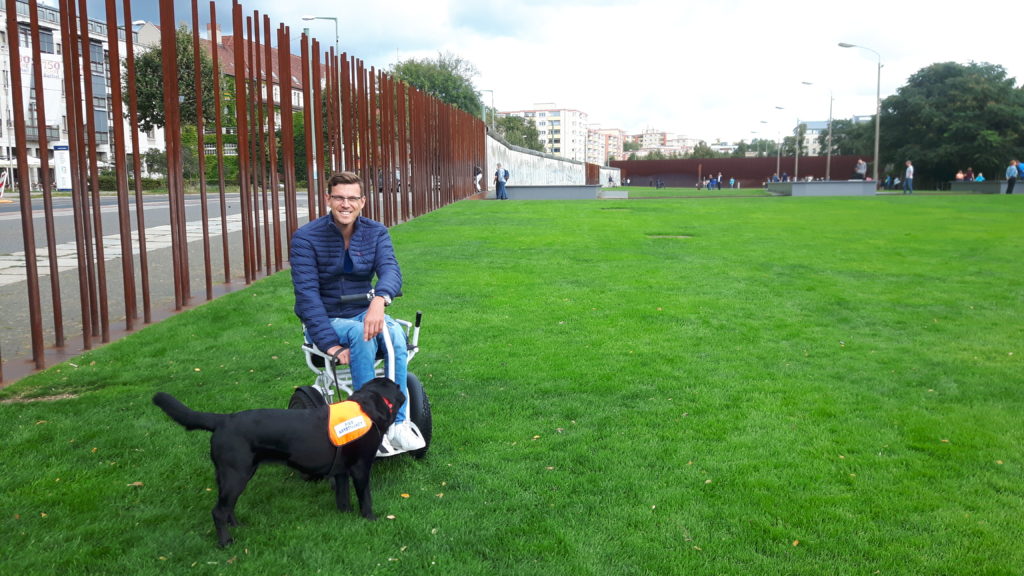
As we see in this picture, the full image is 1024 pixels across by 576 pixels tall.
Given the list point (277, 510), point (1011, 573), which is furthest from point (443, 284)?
point (1011, 573)

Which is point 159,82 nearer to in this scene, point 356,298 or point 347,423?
point 356,298

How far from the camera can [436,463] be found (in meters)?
4.04

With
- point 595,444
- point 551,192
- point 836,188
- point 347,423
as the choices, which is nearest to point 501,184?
point 551,192

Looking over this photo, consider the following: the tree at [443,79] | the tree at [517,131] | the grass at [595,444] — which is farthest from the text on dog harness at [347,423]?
the tree at [517,131]

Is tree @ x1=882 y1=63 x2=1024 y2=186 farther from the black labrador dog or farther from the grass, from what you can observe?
the black labrador dog

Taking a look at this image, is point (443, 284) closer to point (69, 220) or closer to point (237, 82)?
point (237, 82)

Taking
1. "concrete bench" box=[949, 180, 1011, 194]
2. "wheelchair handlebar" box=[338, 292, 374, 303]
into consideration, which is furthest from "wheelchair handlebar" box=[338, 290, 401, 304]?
"concrete bench" box=[949, 180, 1011, 194]

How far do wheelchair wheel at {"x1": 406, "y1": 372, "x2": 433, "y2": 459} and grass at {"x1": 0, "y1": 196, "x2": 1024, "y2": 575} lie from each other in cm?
9

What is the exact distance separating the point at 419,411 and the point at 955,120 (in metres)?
66.4

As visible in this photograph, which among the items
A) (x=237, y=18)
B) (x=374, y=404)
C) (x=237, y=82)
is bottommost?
(x=374, y=404)

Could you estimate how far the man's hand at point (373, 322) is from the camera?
145 inches

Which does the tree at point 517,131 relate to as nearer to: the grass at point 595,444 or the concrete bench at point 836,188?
the concrete bench at point 836,188

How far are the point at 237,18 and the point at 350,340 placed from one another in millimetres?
7171

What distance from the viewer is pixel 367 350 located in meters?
3.81
